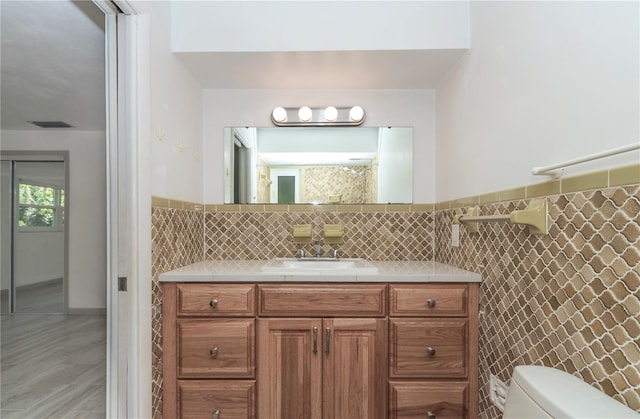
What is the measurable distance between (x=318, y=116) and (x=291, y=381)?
167cm

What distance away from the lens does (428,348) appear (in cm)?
166

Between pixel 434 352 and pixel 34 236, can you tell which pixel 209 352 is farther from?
pixel 34 236

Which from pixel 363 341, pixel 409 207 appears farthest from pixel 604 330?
pixel 409 207

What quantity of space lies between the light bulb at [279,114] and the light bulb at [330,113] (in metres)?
0.29

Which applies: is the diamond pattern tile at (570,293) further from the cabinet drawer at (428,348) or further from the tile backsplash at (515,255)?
the cabinet drawer at (428,348)

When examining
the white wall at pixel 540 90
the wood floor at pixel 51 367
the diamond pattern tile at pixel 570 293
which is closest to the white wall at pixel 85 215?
the wood floor at pixel 51 367

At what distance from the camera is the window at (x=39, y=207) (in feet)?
10.0

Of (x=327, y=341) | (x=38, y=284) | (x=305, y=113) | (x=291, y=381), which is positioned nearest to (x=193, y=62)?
(x=305, y=113)

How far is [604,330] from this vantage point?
946 mm

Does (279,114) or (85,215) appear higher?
(279,114)

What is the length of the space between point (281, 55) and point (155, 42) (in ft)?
2.13

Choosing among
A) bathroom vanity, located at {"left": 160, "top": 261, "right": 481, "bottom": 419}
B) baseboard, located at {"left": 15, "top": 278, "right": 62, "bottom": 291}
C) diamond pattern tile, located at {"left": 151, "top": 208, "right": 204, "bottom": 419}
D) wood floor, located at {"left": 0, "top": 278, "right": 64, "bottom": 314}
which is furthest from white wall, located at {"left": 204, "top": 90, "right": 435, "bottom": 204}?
wood floor, located at {"left": 0, "top": 278, "right": 64, "bottom": 314}

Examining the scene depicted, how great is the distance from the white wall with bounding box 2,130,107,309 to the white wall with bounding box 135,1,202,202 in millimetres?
2339

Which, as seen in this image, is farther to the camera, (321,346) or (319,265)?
(319,265)
